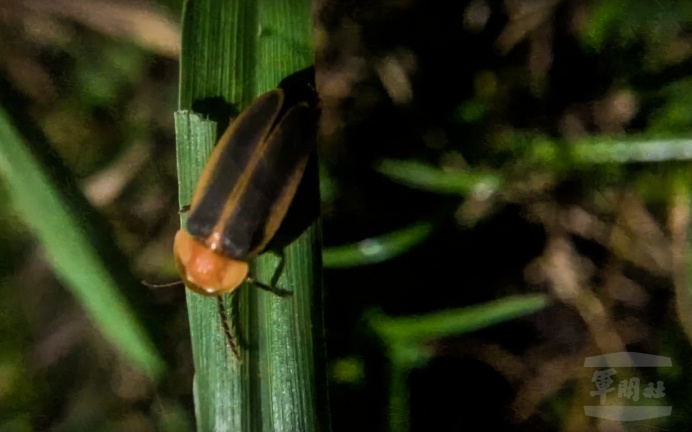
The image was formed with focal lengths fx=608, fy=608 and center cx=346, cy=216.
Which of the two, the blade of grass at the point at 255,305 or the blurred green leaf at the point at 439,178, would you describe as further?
the blurred green leaf at the point at 439,178

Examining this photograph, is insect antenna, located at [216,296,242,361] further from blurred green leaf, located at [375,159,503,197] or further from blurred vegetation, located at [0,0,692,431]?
blurred green leaf, located at [375,159,503,197]

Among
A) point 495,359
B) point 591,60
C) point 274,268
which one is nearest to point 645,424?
point 495,359

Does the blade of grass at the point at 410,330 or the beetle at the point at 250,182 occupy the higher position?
the beetle at the point at 250,182

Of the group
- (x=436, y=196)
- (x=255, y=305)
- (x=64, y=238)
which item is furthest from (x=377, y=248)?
(x=64, y=238)

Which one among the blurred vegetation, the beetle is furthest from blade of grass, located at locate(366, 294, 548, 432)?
the beetle

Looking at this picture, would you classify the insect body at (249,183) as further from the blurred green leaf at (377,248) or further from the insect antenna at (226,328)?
the blurred green leaf at (377,248)

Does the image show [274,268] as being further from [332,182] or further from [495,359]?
[495,359]

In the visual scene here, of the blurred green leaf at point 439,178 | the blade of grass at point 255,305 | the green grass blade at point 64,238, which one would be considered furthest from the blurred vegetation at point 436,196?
the blade of grass at point 255,305
